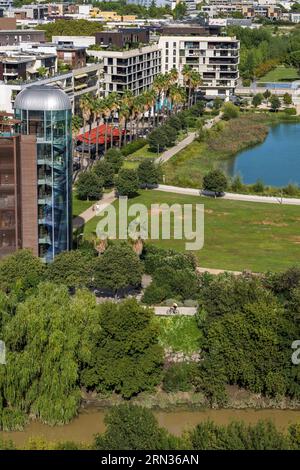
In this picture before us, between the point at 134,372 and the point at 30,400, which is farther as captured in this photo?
the point at 134,372

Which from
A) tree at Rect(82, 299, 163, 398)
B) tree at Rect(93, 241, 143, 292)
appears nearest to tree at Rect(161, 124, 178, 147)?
tree at Rect(93, 241, 143, 292)

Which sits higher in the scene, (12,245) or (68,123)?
(68,123)

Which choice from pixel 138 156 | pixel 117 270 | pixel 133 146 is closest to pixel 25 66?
pixel 133 146

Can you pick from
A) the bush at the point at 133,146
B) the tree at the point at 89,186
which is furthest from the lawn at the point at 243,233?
the bush at the point at 133,146

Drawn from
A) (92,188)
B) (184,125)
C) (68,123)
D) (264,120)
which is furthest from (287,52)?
(68,123)

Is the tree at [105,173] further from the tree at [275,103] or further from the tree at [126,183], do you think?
the tree at [275,103]

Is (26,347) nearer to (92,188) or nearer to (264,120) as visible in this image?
(92,188)

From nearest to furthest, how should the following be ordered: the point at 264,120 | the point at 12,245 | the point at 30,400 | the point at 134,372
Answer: the point at 30,400
the point at 134,372
the point at 12,245
the point at 264,120
